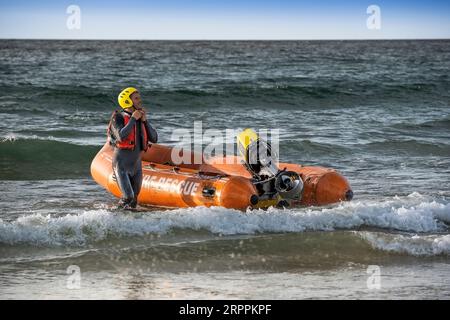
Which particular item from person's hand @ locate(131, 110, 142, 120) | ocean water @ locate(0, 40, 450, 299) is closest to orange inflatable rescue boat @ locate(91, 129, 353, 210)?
ocean water @ locate(0, 40, 450, 299)

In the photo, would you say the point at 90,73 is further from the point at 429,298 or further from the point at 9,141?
the point at 429,298

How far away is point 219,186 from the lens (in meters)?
9.82

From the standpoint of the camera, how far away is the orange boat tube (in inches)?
384

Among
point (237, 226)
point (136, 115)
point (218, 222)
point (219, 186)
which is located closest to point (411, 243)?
point (237, 226)

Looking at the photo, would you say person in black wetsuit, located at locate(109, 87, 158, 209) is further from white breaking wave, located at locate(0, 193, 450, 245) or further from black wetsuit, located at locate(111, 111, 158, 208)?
white breaking wave, located at locate(0, 193, 450, 245)

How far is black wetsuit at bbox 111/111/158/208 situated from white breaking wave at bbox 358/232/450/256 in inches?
112

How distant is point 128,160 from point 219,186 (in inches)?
44.4

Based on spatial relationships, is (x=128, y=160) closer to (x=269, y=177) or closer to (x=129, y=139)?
(x=129, y=139)

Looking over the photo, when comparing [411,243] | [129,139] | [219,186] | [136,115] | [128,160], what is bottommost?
[411,243]

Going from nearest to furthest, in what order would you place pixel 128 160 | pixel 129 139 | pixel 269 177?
pixel 129 139 < pixel 128 160 < pixel 269 177

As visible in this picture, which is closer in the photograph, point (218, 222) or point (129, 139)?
point (218, 222)

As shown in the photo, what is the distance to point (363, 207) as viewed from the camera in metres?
9.89
